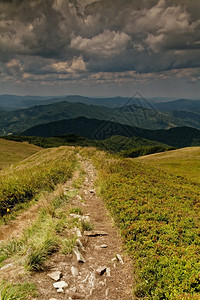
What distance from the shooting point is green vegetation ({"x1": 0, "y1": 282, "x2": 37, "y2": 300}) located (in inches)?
167

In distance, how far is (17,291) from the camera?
4520 mm


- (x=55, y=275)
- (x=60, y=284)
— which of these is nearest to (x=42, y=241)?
(x=55, y=275)

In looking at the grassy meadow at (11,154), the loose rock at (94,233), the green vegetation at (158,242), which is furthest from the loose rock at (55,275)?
the grassy meadow at (11,154)

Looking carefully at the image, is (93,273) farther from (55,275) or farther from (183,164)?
(183,164)

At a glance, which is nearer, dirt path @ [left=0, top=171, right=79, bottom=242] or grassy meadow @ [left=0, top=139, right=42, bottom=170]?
dirt path @ [left=0, top=171, right=79, bottom=242]

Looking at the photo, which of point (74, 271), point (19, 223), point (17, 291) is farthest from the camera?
point (19, 223)

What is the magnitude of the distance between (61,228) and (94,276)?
9.71 feet

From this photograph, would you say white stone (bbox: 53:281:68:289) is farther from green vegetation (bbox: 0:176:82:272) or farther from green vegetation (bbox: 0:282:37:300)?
green vegetation (bbox: 0:176:82:272)

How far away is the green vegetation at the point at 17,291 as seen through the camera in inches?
167

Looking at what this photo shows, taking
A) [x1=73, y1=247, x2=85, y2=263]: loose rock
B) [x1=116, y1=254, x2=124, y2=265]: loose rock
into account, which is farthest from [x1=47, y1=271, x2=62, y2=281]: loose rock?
[x1=116, y1=254, x2=124, y2=265]: loose rock

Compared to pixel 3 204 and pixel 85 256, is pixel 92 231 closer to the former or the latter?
pixel 85 256

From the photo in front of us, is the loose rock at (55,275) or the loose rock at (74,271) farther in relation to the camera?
the loose rock at (74,271)

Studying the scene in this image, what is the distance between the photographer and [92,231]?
8.64 m

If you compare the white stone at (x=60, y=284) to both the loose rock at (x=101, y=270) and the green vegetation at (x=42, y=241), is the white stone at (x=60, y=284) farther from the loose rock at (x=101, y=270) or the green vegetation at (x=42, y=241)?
the loose rock at (x=101, y=270)
